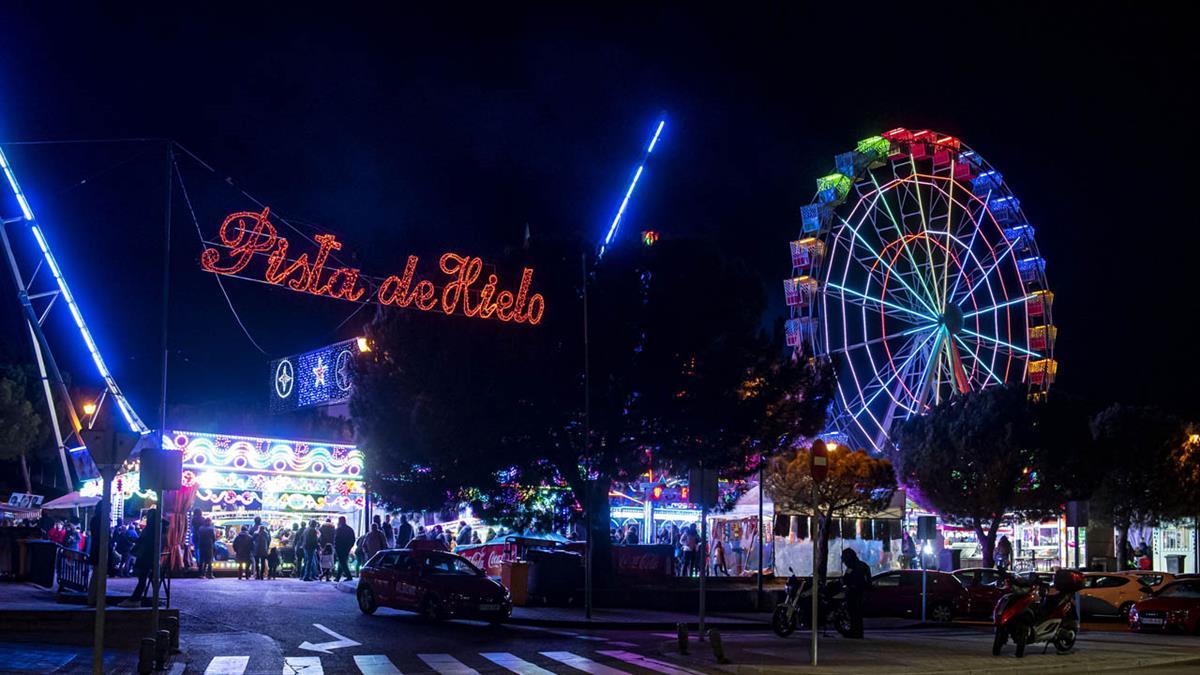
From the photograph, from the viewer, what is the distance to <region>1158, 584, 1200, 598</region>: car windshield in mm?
24062

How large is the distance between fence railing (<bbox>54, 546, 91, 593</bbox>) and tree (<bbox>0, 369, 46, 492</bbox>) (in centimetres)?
2499

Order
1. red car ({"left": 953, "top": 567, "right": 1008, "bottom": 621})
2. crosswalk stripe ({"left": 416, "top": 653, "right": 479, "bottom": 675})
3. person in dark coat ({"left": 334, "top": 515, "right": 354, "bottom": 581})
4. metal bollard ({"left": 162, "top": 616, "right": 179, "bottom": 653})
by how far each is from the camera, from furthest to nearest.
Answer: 1. person in dark coat ({"left": 334, "top": 515, "right": 354, "bottom": 581})
2. red car ({"left": 953, "top": 567, "right": 1008, "bottom": 621})
3. metal bollard ({"left": 162, "top": 616, "right": 179, "bottom": 653})
4. crosswalk stripe ({"left": 416, "top": 653, "right": 479, "bottom": 675})

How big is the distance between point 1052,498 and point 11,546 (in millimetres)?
35542

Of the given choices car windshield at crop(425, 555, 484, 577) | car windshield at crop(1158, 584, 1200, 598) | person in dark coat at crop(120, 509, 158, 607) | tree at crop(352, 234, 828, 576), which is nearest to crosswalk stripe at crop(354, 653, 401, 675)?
car windshield at crop(425, 555, 484, 577)

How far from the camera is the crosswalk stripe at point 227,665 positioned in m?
14.4

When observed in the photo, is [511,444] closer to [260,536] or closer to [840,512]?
[260,536]

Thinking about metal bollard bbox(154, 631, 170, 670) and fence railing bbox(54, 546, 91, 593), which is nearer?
metal bollard bbox(154, 631, 170, 670)

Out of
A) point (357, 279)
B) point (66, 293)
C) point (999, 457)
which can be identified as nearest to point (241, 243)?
point (357, 279)

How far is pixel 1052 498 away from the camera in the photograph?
45.4 meters

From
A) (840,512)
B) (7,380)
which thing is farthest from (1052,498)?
(7,380)

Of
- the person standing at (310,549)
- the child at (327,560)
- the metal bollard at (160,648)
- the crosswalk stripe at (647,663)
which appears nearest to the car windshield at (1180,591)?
the crosswalk stripe at (647,663)

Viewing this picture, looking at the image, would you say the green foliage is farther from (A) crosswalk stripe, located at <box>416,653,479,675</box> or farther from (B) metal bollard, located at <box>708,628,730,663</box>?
(A) crosswalk stripe, located at <box>416,653,479,675</box>

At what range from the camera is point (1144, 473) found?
164 ft

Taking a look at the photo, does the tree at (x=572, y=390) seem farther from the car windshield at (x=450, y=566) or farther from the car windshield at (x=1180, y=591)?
the car windshield at (x=1180, y=591)
